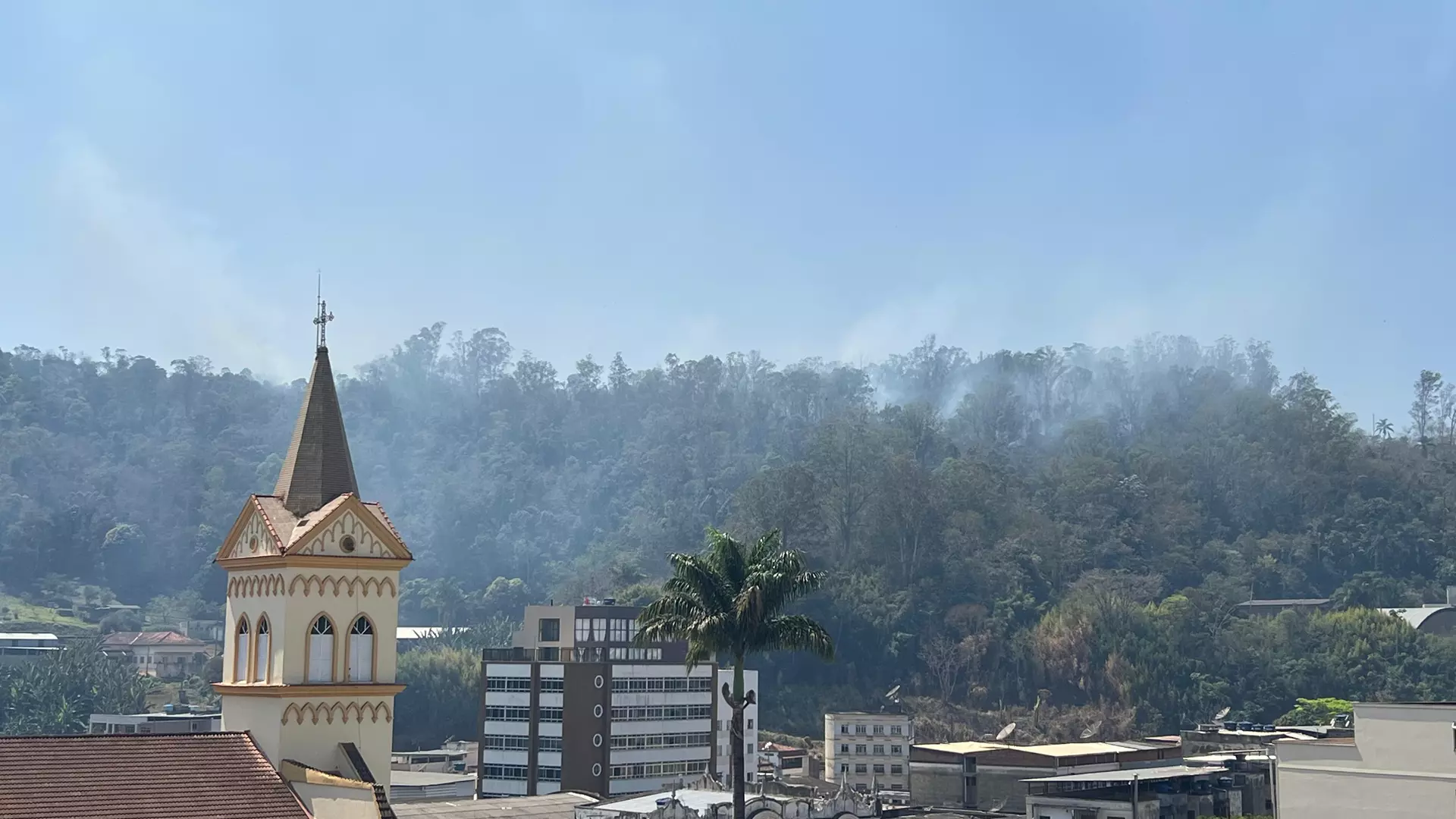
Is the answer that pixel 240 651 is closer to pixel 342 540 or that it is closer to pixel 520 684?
pixel 342 540

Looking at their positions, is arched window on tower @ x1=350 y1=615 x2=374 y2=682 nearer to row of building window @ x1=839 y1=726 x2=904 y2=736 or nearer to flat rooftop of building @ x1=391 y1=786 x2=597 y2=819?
flat rooftop of building @ x1=391 y1=786 x2=597 y2=819

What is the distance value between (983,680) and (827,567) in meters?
23.6

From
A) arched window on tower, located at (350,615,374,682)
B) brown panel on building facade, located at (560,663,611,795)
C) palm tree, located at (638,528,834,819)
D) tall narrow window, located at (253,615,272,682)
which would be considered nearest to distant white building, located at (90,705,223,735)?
brown panel on building facade, located at (560,663,611,795)

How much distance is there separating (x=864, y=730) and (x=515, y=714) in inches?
1024

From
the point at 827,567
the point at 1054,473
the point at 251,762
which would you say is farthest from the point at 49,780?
the point at 1054,473

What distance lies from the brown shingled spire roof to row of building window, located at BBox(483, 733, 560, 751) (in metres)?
61.5

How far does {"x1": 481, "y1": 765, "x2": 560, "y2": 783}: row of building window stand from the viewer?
3447 inches

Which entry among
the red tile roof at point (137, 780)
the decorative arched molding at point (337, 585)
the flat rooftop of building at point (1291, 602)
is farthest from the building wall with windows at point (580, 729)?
the flat rooftop of building at point (1291, 602)

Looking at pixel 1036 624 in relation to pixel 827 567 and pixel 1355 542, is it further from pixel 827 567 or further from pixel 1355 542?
pixel 1355 542

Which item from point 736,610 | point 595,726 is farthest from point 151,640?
point 736,610

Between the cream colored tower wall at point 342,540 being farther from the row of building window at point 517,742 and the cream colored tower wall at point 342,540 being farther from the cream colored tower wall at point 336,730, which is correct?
the row of building window at point 517,742

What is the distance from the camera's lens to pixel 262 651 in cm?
2761

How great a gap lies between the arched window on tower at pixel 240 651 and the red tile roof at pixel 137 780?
2076mm

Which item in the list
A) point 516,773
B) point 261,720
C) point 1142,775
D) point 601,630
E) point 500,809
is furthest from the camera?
point 601,630
